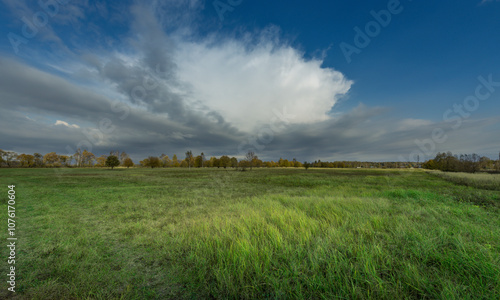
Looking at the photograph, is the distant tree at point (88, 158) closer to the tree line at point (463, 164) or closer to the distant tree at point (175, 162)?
the distant tree at point (175, 162)

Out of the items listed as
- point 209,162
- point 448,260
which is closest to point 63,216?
point 448,260

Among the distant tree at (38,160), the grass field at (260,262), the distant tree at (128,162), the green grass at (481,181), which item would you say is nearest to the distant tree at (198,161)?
the distant tree at (128,162)

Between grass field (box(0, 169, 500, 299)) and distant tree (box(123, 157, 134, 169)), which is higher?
distant tree (box(123, 157, 134, 169))

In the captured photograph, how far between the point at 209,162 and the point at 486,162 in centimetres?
15658

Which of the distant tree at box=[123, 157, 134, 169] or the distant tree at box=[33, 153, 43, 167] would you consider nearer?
the distant tree at box=[33, 153, 43, 167]

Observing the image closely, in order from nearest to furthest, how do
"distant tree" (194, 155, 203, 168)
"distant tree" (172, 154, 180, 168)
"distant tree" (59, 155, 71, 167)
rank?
"distant tree" (59, 155, 71, 167)
"distant tree" (194, 155, 203, 168)
"distant tree" (172, 154, 180, 168)

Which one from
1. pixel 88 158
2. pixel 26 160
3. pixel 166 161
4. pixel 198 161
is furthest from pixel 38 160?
pixel 198 161

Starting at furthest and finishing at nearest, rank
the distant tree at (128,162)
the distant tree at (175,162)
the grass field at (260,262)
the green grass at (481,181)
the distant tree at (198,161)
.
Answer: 1. the distant tree at (175,162)
2. the distant tree at (198,161)
3. the distant tree at (128,162)
4. the green grass at (481,181)
5. the grass field at (260,262)

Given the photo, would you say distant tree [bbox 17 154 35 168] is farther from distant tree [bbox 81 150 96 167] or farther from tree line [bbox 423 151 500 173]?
tree line [bbox 423 151 500 173]

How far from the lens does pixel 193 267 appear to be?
358 centimetres

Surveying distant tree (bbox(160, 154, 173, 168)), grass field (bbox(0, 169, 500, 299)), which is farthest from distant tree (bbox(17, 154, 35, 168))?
grass field (bbox(0, 169, 500, 299))

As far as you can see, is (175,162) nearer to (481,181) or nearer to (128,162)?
(128,162)

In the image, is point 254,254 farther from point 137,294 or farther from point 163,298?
point 137,294

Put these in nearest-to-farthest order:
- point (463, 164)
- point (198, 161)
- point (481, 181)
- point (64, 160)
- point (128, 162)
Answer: point (481, 181) → point (463, 164) → point (64, 160) → point (128, 162) → point (198, 161)
